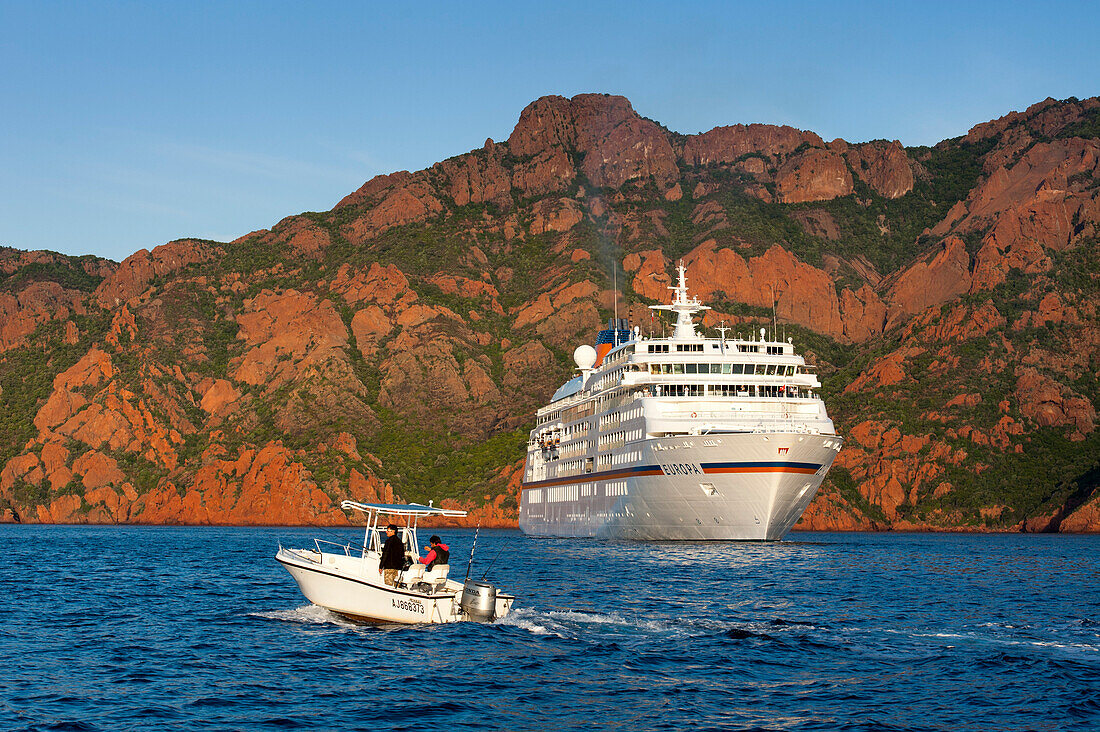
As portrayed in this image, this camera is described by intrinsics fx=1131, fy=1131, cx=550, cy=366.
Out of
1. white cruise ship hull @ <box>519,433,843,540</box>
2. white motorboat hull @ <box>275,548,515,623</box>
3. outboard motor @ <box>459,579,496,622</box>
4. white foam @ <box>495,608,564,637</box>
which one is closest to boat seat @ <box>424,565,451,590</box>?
white motorboat hull @ <box>275,548,515,623</box>

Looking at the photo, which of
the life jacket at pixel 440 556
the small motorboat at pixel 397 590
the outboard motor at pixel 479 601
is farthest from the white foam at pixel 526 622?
the life jacket at pixel 440 556

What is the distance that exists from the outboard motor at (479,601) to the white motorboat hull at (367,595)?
0.61ft

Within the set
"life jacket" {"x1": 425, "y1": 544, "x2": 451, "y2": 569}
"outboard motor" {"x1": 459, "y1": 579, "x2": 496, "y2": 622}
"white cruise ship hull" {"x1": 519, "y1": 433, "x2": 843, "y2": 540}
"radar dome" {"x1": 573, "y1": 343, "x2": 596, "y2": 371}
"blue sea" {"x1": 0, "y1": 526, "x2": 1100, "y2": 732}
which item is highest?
"radar dome" {"x1": 573, "y1": 343, "x2": 596, "y2": 371}

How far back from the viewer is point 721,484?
269 ft

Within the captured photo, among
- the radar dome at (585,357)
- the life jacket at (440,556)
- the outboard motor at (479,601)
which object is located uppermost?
the radar dome at (585,357)

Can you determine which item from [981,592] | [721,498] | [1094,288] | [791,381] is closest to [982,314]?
[1094,288]

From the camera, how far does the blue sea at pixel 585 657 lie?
2664cm

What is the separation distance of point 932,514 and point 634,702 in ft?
470

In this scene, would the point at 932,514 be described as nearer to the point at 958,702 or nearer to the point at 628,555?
the point at 628,555

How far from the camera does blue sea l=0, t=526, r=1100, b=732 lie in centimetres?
2664

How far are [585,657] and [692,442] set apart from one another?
49314 millimetres

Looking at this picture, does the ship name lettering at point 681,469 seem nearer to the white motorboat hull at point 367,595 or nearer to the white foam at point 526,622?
the white foam at point 526,622

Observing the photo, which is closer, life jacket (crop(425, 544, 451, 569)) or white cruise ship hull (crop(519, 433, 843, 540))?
life jacket (crop(425, 544, 451, 569))

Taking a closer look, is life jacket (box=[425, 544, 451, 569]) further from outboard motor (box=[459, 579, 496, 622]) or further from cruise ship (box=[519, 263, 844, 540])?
cruise ship (box=[519, 263, 844, 540])
